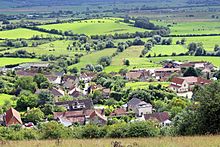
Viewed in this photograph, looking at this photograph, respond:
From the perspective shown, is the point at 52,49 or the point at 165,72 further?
the point at 52,49

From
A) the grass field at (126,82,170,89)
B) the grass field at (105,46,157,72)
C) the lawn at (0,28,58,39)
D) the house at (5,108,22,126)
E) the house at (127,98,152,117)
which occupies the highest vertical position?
the house at (5,108,22,126)

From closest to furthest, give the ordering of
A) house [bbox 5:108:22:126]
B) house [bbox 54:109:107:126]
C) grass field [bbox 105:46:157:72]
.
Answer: house [bbox 5:108:22:126]
house [bbox 54:109:107:126]
grass field [bbox 105:46:157:72]

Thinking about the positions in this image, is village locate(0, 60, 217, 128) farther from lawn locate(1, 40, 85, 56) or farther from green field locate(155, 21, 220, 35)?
green field locate(155, 21, 220, 35)

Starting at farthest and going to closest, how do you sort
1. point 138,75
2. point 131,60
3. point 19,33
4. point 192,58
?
point 19,33 < point 192,58 < point 131,60 < point 138,75

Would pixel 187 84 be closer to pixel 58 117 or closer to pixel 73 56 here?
pixel 58 117

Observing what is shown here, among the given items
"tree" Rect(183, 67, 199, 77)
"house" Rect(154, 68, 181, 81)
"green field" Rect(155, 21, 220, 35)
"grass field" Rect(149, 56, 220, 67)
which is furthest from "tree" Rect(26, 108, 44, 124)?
"green field" Rect(155, 21, 220, 35)

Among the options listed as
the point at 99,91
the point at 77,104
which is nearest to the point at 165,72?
the point at 99,91

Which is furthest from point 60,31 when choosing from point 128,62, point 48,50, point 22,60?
point 128,62

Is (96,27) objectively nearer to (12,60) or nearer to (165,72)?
(12,60)

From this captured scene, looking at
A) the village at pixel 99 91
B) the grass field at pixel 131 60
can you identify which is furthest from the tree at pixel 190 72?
the grass field at pixel 131 60

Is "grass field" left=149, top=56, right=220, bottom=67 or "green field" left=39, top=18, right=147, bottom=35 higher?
"grass field" left=149, top=56, right=220, bottom=67
